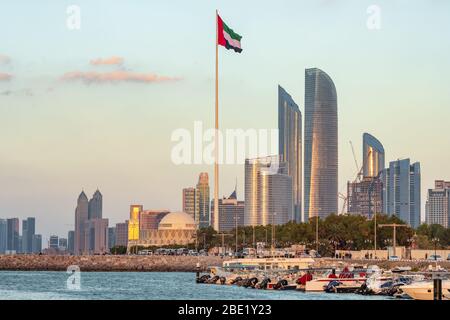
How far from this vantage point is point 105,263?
183500mm

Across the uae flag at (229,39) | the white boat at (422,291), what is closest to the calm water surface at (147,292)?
the white boat at (422,291)

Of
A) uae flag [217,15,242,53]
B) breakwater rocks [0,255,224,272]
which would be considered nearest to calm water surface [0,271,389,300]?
uae flag [217,15,242,53]

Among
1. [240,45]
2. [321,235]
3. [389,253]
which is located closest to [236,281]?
[240,45]

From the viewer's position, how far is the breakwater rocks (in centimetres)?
18225

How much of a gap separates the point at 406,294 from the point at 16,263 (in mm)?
120720

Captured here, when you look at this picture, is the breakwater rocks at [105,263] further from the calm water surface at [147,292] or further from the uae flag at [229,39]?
the calm water surface at [147,292]

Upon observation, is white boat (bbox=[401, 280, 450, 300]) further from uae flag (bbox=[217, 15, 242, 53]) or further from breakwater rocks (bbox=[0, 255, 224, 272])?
breakwater rocks (bbox=[0, 255, 224, 272])

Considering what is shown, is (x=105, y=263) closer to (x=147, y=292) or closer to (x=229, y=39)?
(x=229, y=39)

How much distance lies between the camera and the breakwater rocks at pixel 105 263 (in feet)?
598

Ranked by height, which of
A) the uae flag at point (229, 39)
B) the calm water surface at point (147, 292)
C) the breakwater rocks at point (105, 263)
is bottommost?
the breakwater rocks at point (105, 263)

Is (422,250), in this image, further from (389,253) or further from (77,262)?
(77,262)
